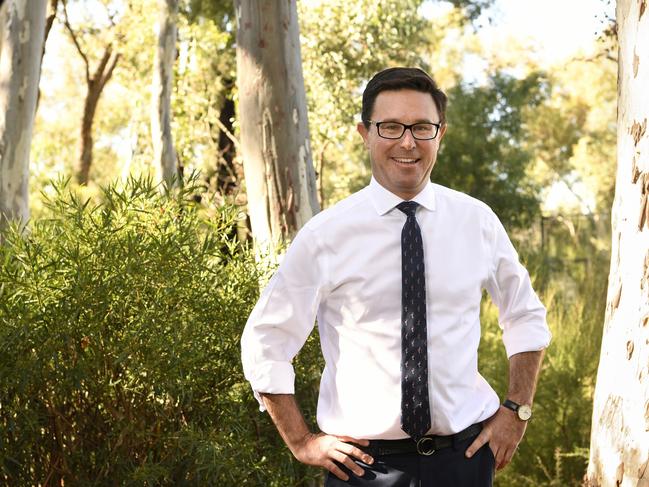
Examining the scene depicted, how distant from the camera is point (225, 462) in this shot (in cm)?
418

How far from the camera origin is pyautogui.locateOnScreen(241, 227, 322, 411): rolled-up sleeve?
284cm

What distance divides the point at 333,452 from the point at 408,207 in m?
0.71

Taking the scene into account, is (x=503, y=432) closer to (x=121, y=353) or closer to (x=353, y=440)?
(x=353, y=440)

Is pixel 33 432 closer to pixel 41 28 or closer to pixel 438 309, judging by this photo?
pixel 438 309

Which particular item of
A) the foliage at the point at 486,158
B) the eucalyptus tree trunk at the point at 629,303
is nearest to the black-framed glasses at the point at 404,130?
the eucalyptus tree trunk at the point at 629,303

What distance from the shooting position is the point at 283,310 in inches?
112

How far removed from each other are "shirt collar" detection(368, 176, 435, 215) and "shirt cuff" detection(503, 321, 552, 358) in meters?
0.49

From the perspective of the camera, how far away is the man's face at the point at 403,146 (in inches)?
112

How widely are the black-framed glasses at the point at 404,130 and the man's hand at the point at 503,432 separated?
0.83 m

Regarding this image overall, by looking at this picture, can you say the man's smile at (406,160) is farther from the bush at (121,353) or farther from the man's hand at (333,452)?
the bush at (121,353)

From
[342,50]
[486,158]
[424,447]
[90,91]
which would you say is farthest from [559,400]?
[90,91]

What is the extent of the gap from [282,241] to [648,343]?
2.31 metres

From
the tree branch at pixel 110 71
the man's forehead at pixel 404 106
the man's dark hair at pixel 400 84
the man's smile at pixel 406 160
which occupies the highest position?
the tree branch at pixel 110 71

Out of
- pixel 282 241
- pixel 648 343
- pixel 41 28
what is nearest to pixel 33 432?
pixel 282 241
